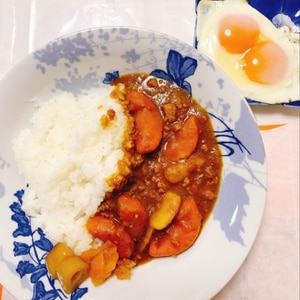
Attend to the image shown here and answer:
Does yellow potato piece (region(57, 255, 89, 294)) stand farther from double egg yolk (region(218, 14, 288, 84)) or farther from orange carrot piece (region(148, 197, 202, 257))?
double egg yolk (region(218, 14, 288, 84))

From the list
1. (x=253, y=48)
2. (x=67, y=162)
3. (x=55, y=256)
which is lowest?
(x=55, y=256)

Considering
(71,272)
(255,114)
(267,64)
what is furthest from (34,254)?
(267,64)

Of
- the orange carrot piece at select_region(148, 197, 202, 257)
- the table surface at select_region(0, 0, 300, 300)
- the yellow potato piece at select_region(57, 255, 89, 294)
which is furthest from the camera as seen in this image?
the table surface at select_region(0, 0, 300, 300)

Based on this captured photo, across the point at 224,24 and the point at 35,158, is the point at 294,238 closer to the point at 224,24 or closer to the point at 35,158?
the point at 224,24

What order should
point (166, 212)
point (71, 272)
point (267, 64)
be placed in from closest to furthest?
point (71, 272)
point (166, 212)
point (267, 64)

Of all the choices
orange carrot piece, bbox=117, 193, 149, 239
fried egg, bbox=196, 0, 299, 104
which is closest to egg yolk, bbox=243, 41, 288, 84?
fried egg, bbox=196, 0, 299, 104

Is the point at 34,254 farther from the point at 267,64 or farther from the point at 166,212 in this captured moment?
the point at 267,64
